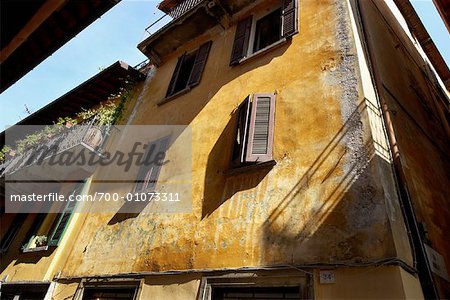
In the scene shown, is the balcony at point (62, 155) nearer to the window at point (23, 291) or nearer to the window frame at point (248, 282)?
the window at point (23, 291)

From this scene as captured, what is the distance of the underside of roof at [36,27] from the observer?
9.64ft

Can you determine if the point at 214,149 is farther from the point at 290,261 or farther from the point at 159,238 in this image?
the point at 290,261

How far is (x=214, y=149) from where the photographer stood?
19.4ft

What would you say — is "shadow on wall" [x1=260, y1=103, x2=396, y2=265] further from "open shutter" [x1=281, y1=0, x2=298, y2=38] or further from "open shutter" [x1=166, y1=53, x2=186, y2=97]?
"open shutter" [x1=166, y1=53, x2=186, y2=97]

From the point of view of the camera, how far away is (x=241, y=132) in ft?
17.5

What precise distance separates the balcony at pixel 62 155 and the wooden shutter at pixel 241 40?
436 centimetres

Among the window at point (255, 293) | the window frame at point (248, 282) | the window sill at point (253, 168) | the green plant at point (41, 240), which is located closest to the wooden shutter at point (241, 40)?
the window sill at point (253, 168)

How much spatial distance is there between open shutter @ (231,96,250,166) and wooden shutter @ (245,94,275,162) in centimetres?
7

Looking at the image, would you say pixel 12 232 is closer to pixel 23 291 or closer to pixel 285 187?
pixel 23 291

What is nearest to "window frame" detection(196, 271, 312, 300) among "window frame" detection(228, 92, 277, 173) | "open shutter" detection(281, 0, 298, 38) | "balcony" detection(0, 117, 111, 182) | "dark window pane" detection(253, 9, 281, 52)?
"window frame" detection(228, 92, 277, 173)

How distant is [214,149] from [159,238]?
72.4 inches

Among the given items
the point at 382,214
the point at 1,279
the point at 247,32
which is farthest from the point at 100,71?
the point at 382,214

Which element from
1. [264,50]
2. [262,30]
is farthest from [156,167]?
[262,30]

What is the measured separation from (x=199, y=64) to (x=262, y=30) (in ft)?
5.92
